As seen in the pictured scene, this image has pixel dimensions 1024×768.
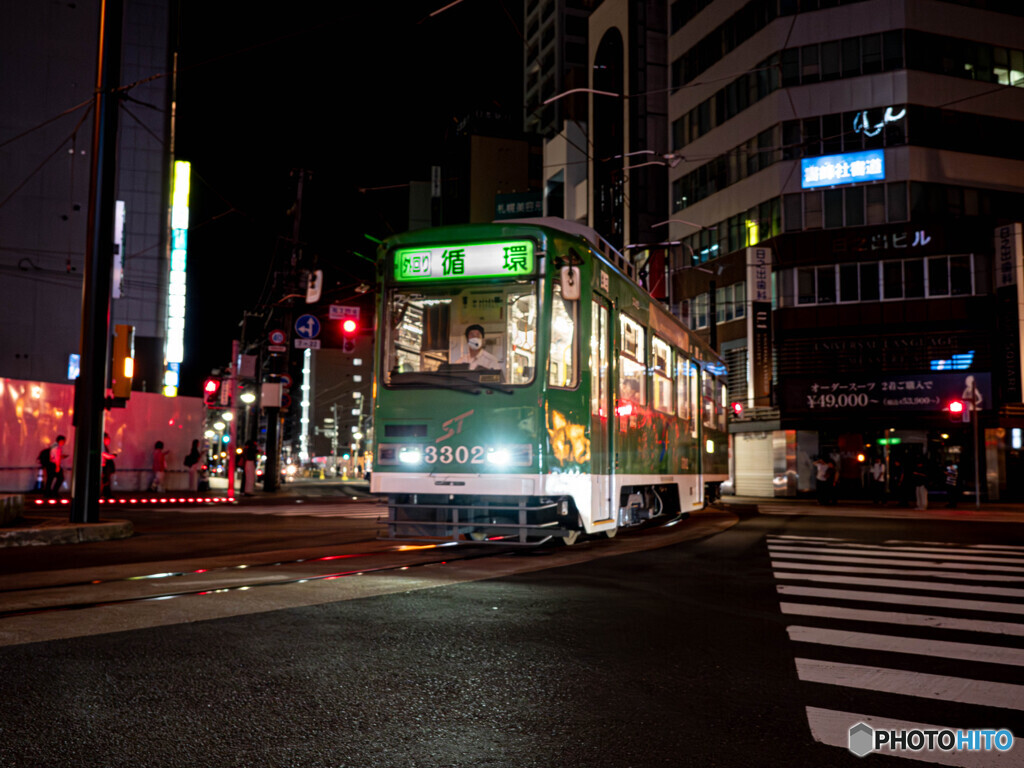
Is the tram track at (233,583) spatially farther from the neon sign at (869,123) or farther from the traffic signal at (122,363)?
the neon sign at (869,123)

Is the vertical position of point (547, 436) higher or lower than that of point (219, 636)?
higher

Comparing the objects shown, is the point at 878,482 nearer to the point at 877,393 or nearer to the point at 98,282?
the point at 877,393

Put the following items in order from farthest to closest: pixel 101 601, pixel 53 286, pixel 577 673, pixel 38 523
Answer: pixel 53 286, pixel 38 523, pixel 101 601, pixel 577 673

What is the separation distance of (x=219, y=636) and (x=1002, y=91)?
38539 mm

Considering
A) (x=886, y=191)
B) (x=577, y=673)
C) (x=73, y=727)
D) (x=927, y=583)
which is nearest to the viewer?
(x=73, y=727)

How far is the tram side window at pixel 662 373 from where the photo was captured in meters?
13.8

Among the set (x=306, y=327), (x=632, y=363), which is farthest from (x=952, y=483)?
(x=306, y=327)

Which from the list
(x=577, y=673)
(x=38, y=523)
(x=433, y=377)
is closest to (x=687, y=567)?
(x=433, y=377)

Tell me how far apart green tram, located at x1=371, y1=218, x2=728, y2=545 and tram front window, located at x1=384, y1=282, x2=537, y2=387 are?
0.01 m

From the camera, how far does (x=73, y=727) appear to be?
3.56 m

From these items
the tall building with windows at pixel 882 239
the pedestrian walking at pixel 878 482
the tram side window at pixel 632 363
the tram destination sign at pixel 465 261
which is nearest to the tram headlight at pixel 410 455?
the tram destination sign at pixel 465 261

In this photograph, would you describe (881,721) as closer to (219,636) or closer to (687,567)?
(219,636)

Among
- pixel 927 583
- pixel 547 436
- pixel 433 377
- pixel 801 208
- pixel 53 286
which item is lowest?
pixel 927 583

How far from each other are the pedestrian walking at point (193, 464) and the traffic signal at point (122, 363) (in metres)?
16.4
